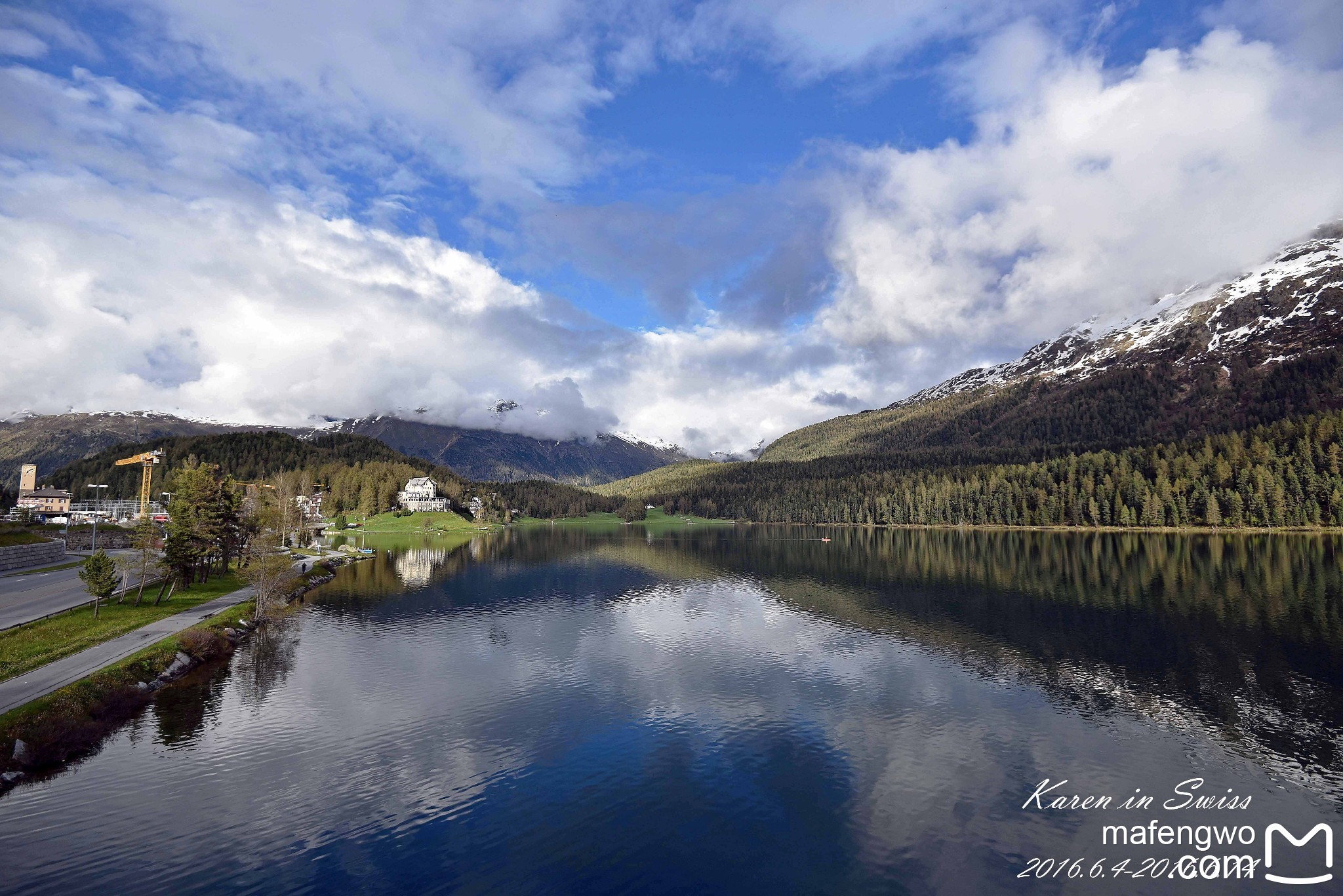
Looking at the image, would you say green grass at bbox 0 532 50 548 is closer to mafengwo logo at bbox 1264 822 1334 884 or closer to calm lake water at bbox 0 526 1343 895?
calm lake water at bbox 0 526 1343 895

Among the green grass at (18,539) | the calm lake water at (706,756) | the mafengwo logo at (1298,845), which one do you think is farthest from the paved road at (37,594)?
the mafengwo logo at (1298,845)

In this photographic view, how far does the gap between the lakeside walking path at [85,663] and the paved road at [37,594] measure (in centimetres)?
968

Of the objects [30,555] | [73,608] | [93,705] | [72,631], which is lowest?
[93,705]

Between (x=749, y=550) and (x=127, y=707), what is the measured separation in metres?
144

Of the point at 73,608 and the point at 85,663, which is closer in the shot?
the point at 85,663

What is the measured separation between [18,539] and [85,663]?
83.3m

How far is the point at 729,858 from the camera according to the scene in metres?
25.2

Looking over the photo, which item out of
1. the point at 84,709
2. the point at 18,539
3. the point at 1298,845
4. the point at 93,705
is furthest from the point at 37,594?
the point at 1298,845

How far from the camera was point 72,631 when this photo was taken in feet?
166

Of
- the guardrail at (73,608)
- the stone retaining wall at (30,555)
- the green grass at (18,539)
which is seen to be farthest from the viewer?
the green grass at (18,539)

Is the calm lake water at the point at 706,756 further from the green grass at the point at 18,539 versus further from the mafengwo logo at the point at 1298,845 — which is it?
the green grass at the point at 18,539

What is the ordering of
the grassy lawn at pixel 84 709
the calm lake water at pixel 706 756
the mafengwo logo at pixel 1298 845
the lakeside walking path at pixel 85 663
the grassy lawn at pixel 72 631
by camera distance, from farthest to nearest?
the grassy lawn at pixel 72 631
the lakeside walking path at pixel 85 663
the grassy lawn at pixel 84 709
the calm lake water at pixel 706 756
the mafengwo logo at pixel 1298 845

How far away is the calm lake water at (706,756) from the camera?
24219 millimetres

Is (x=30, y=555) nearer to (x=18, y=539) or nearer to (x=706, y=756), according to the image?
(x=18, y=539)
